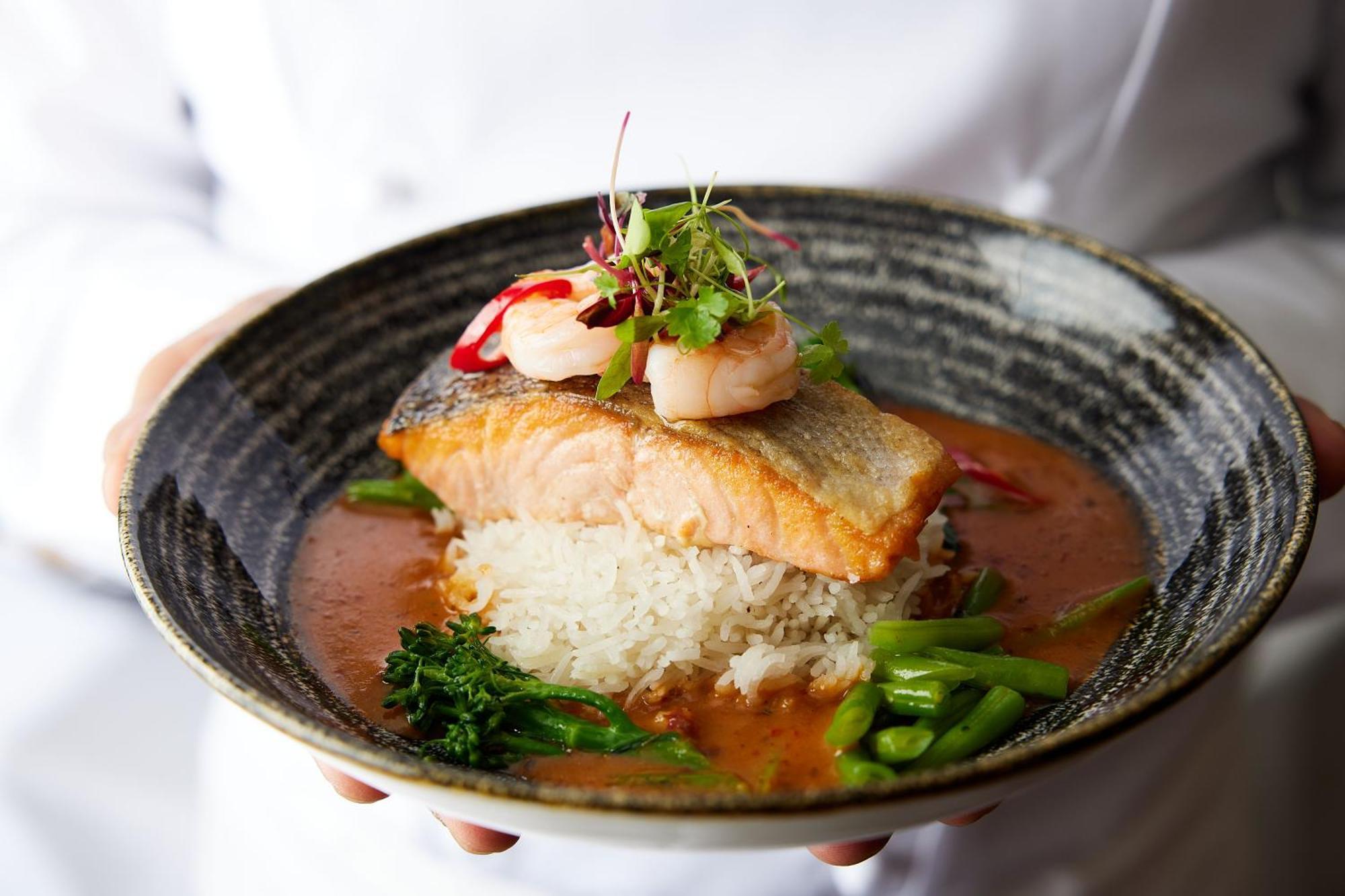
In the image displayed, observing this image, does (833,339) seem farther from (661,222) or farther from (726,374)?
(661,222)

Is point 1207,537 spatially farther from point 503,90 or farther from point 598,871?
point 503,90

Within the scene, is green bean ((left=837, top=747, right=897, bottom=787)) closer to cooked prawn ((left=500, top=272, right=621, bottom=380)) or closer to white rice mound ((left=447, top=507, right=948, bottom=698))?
white rice mound ((left=447, top=507, right=948, bottom=698))

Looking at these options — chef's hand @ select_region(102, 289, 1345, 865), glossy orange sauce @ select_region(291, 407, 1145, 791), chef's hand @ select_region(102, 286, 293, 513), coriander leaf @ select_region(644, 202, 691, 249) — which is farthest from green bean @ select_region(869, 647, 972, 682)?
chef's hand @ select_region(102, 286, 293, 513)

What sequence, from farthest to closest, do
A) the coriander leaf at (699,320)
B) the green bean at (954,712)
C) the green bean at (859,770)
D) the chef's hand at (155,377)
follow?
the chef's hand at (155,377) < the coriander leaf at (699,320) < the green bean at (954,712) < the green bean at (859,770)

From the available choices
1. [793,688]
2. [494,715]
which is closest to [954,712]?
[793,688]

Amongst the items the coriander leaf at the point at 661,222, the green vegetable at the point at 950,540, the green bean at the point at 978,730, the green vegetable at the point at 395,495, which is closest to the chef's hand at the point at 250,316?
the green bean at the point at 978,730

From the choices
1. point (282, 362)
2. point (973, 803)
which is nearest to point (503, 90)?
point (282, 362)

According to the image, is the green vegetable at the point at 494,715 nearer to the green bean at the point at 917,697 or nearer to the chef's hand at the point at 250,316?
the chef's hand at the point at 250,316
